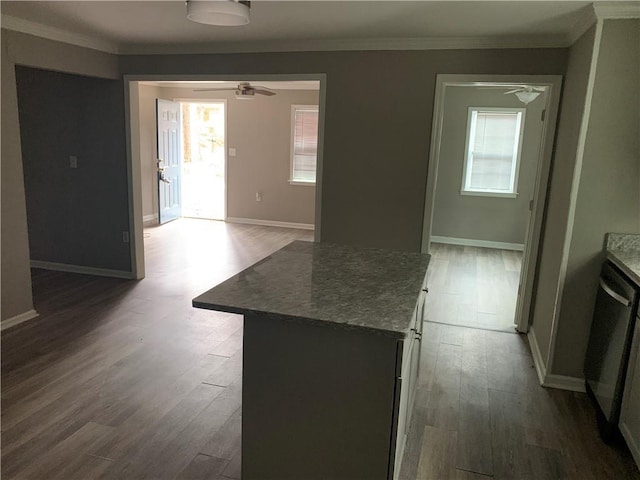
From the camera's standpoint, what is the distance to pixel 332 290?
195 cm

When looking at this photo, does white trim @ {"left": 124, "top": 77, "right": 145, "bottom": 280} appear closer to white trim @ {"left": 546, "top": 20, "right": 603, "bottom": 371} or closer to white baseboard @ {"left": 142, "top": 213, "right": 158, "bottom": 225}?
white baseboard @ {"left": 142, "top": 213, "right": 158, "bottom": 225}

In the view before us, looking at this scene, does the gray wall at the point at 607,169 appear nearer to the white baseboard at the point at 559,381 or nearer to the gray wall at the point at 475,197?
the white baseboard at the point at 559,381

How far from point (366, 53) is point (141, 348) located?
2856mm

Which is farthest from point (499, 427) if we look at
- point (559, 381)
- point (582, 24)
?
point (582, 24)

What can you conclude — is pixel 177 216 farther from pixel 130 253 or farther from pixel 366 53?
pixel 366 53

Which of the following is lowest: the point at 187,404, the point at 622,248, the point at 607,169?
the point at 187,404

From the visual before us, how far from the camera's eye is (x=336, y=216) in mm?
4203

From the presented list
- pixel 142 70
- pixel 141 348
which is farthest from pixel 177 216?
pixel 141 348

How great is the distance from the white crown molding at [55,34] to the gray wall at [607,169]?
3.92 metres

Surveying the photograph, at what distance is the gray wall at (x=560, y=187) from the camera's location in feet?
9.49

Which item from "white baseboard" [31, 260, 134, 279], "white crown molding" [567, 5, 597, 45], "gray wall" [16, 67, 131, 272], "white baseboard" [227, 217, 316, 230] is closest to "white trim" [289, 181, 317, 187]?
"white baseboard" [227, 217, 316, 230]

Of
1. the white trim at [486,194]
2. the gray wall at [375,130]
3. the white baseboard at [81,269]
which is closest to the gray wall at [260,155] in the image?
the white trim at [486,194]

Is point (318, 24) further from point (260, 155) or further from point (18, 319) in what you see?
point (260, 155)

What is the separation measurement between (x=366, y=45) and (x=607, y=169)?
2.06 meters
